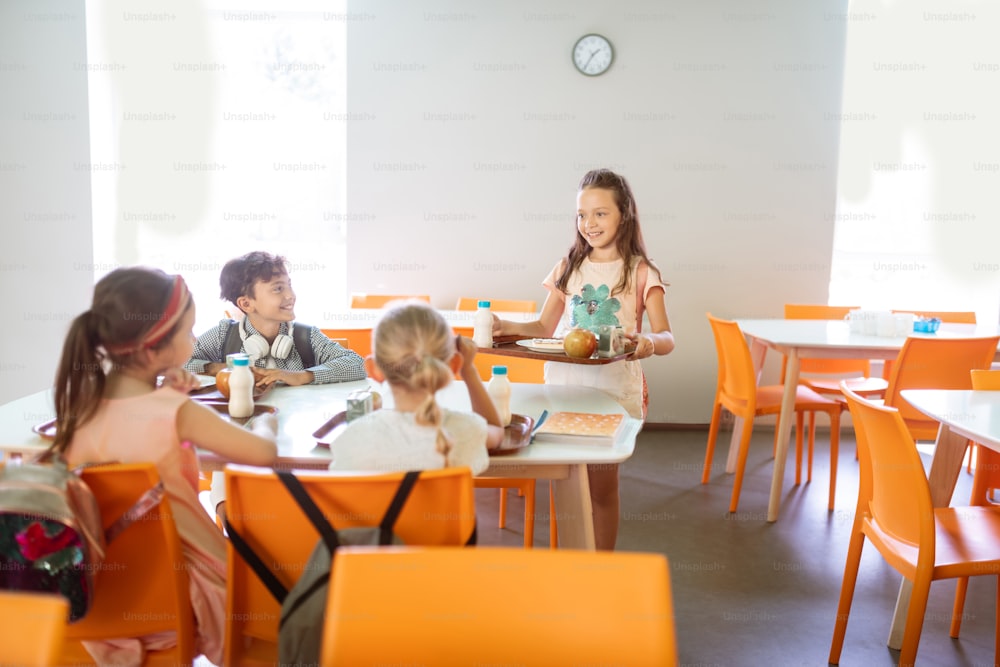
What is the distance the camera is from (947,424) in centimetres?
203

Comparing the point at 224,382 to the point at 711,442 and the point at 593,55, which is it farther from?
the point at 593,55

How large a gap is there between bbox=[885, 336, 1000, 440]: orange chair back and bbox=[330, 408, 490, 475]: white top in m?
2.20

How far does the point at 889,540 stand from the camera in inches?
81.4

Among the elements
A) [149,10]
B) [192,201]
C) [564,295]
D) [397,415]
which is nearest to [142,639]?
[397,415]

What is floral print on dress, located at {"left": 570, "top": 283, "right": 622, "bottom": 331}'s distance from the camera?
2.55 meters

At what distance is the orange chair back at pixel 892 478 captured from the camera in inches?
72.9

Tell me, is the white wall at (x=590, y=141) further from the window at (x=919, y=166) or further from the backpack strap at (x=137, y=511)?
the backpack strap at (x=137, y=511)

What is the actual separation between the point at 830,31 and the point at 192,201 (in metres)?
3.91

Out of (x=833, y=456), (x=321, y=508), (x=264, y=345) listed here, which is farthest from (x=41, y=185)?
(x=833, y=456)

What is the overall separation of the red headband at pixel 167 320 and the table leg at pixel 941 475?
1991mm

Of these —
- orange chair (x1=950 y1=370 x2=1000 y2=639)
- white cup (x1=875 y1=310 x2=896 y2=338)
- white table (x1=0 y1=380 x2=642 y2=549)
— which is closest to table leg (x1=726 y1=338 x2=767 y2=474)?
white cup (x1=875 y1=310 x2=896 y2=338)

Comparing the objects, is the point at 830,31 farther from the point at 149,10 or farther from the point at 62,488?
the point at 62,488

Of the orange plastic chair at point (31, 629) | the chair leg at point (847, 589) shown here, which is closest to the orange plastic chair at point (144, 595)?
the orange plastic chair at point (31, 629)

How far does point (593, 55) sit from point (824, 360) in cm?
218
